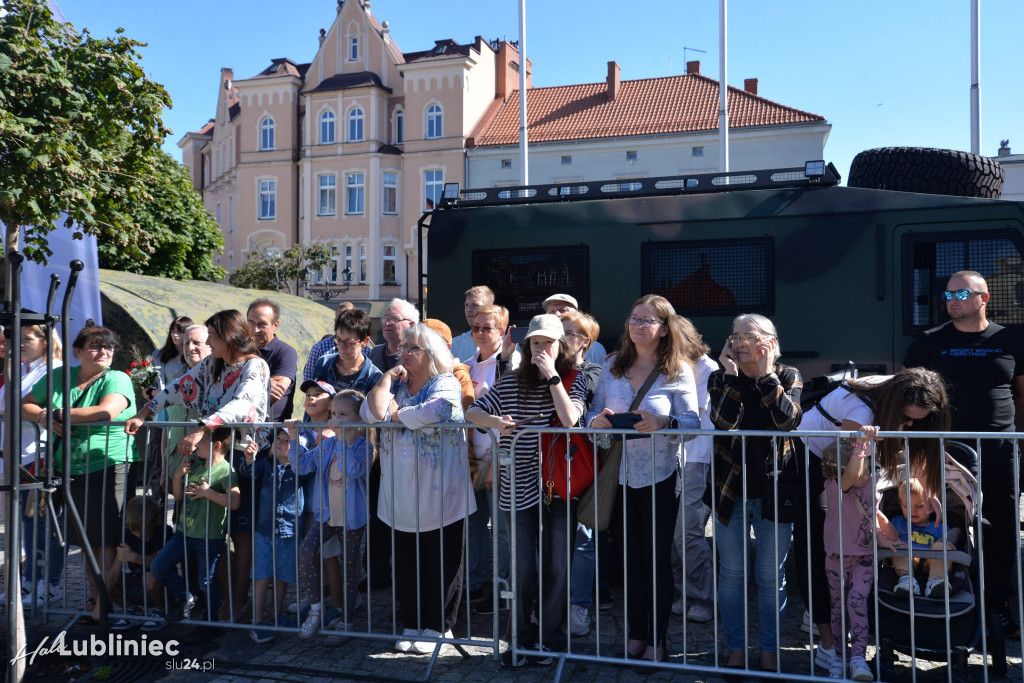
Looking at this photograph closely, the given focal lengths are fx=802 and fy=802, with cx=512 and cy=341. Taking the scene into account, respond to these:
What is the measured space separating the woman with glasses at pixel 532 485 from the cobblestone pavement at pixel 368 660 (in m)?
0.23

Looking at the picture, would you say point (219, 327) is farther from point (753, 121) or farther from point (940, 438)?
point (753, 121)

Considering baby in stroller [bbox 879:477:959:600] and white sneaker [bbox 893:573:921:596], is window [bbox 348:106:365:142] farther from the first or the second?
white sneaker [bbox 893:573:921:596]

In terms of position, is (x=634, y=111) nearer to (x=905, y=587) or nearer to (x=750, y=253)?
(x=750, y=253)

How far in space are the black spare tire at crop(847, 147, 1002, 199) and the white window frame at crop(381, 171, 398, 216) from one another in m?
33.9

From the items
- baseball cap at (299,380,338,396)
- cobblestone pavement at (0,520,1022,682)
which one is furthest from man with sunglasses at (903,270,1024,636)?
baseball cap at (299,380,338,396)

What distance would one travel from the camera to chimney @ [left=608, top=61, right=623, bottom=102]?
36.7m

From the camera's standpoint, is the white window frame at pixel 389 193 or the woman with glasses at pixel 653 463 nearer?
the woman with glasses at pixel 653 463

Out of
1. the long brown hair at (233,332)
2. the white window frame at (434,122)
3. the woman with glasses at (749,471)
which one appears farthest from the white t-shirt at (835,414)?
the white window frame at (434,122)

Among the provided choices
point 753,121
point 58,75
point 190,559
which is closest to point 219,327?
point 190,559

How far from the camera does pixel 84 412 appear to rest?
4.77 metres

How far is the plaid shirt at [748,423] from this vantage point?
3.79 metres

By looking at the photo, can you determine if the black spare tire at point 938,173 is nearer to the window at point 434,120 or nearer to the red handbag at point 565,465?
the red handbag at point 565,465

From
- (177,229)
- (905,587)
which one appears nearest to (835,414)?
(905,587)

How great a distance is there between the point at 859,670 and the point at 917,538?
26.2 inches
